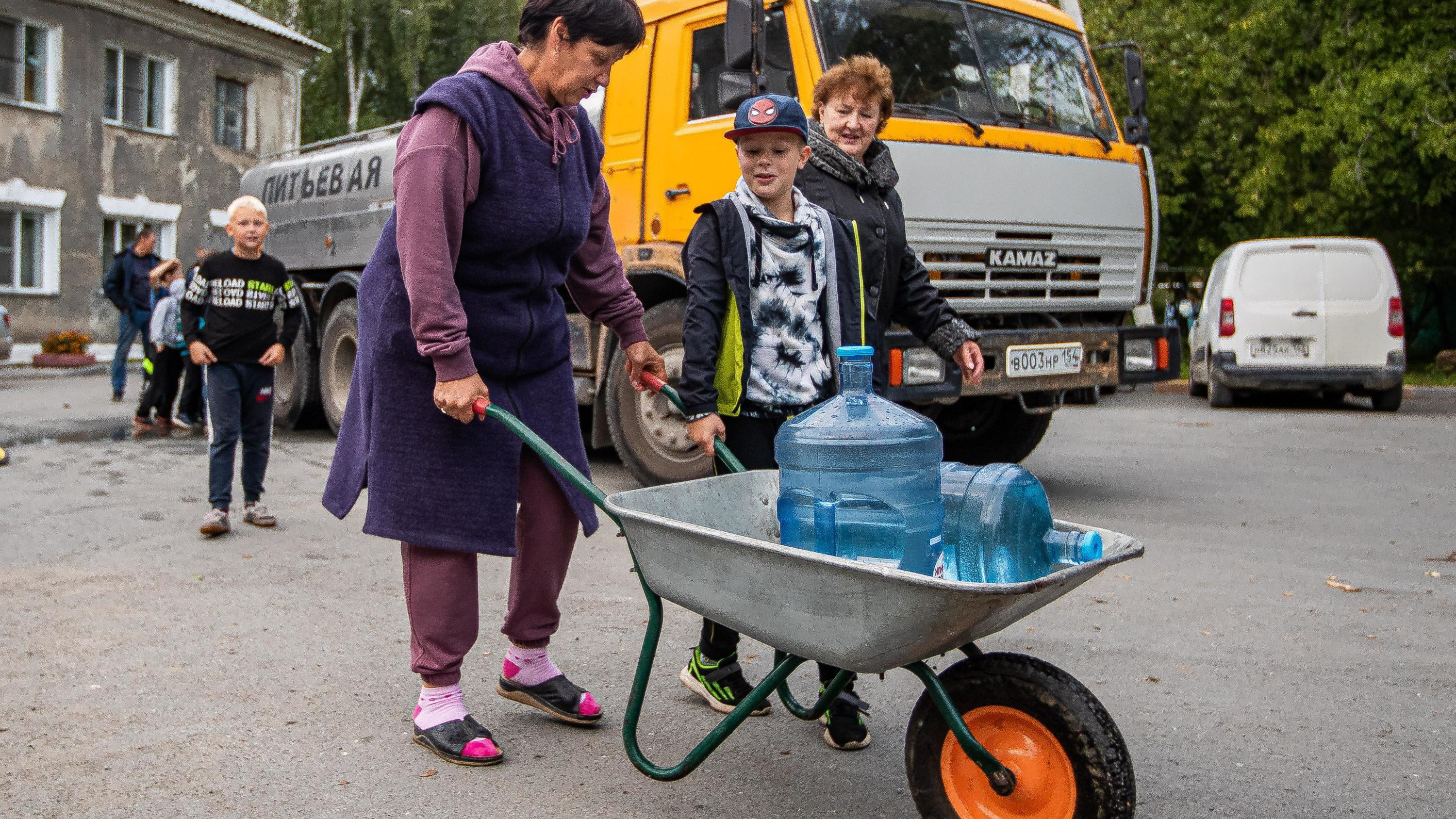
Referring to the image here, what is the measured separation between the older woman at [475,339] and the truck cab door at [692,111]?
3.31m

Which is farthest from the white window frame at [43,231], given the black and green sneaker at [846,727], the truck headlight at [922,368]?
the black and green sneaker at [846,727]

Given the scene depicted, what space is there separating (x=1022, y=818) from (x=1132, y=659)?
1829 mm

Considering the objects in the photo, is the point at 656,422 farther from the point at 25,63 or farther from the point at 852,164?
the point at 25,63

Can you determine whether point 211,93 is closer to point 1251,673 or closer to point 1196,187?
point 1196,187

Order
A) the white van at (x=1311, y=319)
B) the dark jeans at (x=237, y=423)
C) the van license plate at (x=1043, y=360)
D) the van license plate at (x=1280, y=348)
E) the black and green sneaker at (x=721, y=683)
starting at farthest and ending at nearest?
the van license plate at (x=1280, y=348) → the white van at (x=1311, y=319) → the van license plate at (x=1043, y=360) → the dark jeans at (x=237, y=423) → the black and green sneaker at (x=721, y=683)

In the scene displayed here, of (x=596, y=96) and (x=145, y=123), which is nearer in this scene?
(x=596, y=96)

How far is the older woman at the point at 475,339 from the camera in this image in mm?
3027

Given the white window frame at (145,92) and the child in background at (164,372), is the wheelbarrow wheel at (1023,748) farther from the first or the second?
the white window frame at (145,92)

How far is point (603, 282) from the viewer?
3.63 metres

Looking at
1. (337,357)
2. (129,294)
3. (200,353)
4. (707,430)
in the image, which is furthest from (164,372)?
(707,430)

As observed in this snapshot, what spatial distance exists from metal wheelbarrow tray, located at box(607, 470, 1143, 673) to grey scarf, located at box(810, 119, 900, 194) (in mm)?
1513

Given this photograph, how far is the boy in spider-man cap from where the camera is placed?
3.38 metres

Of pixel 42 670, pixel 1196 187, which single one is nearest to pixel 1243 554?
pixel 42 670

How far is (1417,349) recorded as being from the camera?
83.0 feet
